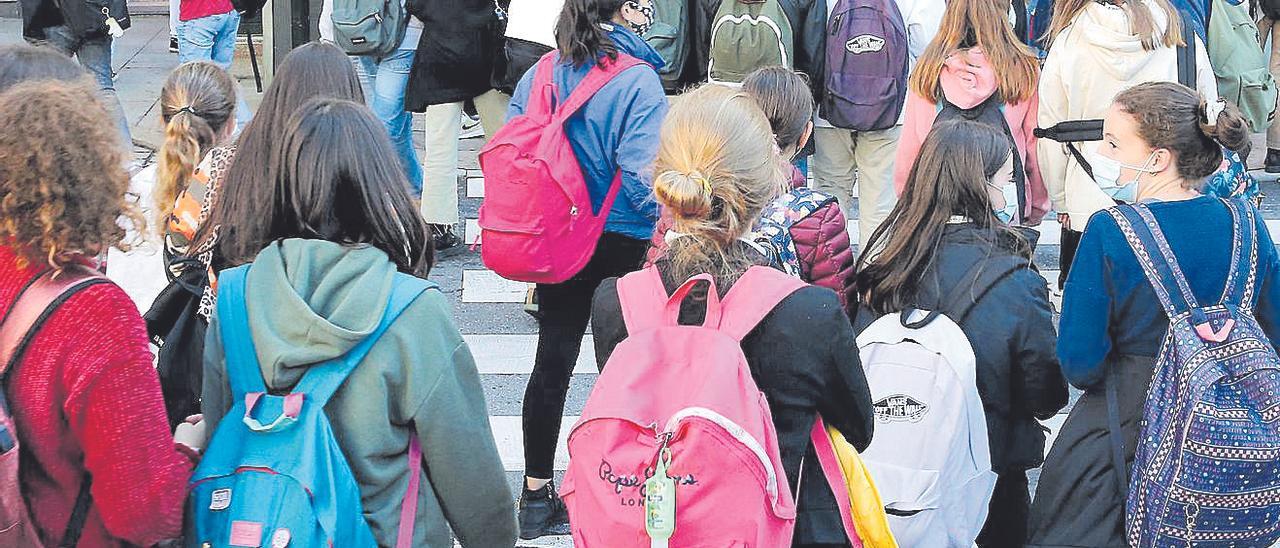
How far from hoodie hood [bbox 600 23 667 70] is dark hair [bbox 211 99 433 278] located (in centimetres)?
183

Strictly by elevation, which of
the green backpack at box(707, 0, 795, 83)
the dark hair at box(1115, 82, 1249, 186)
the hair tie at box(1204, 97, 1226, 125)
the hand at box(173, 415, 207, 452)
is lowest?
the green backpack at box(707, 0, 795, 83)

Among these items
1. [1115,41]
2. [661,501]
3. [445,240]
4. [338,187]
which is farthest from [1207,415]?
[445,240]

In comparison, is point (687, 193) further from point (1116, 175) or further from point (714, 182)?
point (1116, 175)

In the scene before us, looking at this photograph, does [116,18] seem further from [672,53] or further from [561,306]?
[561,306]

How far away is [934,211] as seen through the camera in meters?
3.83

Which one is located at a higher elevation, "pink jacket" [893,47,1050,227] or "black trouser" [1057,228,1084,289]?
"pink jacket" [893,47,1050,227]

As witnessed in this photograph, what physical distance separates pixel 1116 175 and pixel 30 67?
2.71 m

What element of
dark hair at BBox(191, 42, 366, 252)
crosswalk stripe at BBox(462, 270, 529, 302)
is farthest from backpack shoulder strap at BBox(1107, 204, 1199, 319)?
crosswalk stripe at BBox(462, 270, 529, 302)

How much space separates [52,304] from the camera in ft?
8.07

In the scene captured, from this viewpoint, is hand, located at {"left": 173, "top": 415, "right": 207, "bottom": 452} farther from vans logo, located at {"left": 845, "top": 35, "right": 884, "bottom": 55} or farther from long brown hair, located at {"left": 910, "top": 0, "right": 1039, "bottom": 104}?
vans logo, located at {"left": 845, "top": 35, "right": 884, "bottom": 55}

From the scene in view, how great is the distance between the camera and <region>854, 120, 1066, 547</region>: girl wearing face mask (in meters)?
3.70

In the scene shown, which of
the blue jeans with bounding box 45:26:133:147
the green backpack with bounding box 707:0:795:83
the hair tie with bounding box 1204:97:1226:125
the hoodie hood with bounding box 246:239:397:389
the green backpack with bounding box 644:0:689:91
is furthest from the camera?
the blue jeans with bounding box 45:26:133:147

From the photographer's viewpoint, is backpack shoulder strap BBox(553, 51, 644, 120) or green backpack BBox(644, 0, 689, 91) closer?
backpack shoulder strap BBox(553, 51, 644, 120)

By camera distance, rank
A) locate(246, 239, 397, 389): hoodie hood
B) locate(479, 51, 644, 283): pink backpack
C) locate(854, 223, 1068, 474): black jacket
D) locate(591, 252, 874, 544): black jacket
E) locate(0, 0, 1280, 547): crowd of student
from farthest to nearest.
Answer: locate(479, 51, 644, 283): pink backpack, locate(854, 223, 1068, 474): black jacket, locate(591, 252, 874, 544): black jacket, locate(246, 239, 397, 389): hoodie hood, locate(0, 0, 1280, 547): crowd of student
